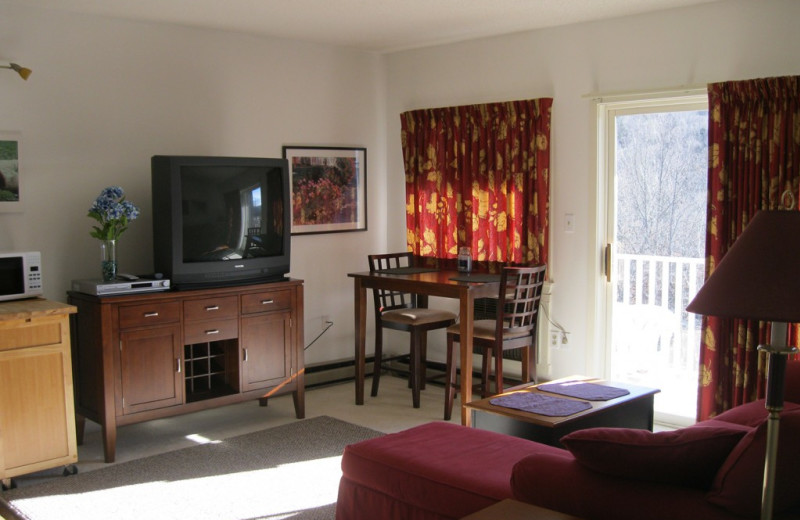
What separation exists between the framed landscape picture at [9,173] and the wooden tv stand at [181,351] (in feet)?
2.11

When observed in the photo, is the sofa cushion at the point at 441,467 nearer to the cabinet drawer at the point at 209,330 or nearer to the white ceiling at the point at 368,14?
the cabinet drawer at the point at 209,330

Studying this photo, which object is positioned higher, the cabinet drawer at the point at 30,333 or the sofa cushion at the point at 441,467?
the cabinet drawer at the point at 30,333

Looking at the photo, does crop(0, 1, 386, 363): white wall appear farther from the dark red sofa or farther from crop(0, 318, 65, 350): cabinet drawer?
the dark red sofa

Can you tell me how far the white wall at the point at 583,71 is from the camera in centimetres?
445

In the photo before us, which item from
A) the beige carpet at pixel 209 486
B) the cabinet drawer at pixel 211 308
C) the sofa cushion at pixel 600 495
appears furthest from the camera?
the cabinet drawer at pixel 211 308

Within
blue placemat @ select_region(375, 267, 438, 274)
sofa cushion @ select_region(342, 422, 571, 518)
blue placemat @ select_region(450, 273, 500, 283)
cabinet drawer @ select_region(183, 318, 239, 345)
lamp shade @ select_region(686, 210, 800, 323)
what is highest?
lamp shade @ select_region(686, 210, 800, 323)

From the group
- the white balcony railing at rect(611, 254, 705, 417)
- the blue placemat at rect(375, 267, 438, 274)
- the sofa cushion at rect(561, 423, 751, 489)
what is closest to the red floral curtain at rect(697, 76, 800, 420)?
the white balcony railing at rect(611, 254, 705, 417)

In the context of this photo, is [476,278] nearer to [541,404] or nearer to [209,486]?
[541,404]

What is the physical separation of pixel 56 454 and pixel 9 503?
337mm

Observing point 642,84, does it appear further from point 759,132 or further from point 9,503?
point 9,503

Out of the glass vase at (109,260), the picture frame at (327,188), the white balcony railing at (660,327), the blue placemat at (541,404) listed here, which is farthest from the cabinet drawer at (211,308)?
the white balcony railing at (660,327)

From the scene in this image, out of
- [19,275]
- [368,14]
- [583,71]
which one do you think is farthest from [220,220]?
[583,71]

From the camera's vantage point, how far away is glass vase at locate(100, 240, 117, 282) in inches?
177

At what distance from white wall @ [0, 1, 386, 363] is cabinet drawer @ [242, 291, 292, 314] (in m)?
0.77
